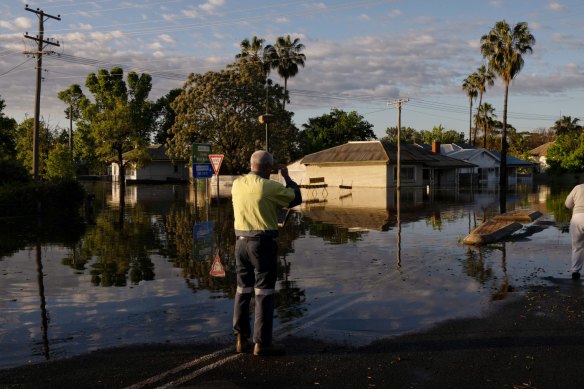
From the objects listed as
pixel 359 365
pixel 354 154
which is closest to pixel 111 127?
pixel 354 154

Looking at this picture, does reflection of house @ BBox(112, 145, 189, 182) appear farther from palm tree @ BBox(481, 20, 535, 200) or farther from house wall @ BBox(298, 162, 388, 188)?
palm tree @ BBox(481, 20, 535, 200)

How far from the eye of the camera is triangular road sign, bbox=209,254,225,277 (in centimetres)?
981

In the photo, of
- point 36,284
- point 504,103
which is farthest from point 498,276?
point 504,103

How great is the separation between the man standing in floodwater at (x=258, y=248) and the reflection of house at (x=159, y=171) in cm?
6896

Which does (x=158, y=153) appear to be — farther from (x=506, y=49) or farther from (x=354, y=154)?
(x=506, y=49)

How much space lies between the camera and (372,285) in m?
8.91

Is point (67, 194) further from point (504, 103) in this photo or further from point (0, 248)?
point (504, 103)

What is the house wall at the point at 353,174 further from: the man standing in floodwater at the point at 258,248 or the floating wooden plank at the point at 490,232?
the man standing in floodwater at the point at 258,248

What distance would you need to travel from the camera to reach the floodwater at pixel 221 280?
6.32 m

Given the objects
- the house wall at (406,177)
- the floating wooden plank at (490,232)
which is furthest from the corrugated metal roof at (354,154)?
the floating wooden plank at (490,232)

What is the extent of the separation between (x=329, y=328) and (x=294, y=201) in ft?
5.22

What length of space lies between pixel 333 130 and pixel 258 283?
7401 centimetres

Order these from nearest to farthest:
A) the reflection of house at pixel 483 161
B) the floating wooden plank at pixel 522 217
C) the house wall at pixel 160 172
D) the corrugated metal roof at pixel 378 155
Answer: the floating wooden plank at pixel 522 217, the corrugated metal roof at pixel 378 155, the reflection of house at pixel 483 161, the house wall at pixel 160 172

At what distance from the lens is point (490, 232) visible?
14.2 m
